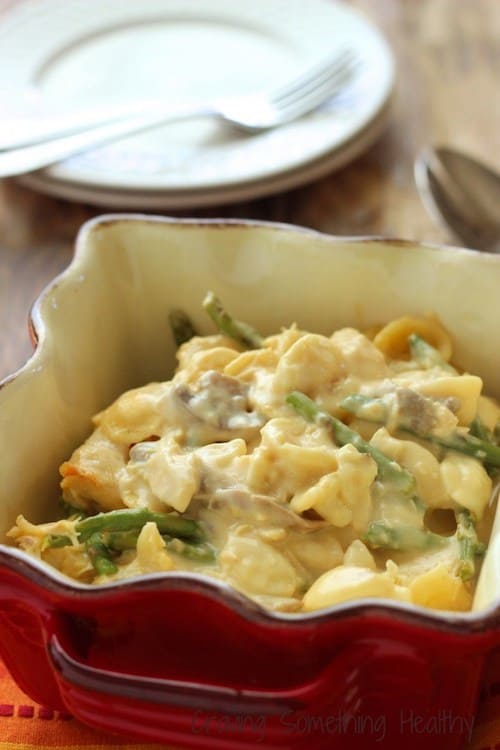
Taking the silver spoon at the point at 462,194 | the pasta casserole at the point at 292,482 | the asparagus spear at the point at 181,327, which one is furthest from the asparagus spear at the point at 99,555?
the silver spoon at the point at 462,194

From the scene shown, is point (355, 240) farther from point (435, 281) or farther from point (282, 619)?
point (282, 619)

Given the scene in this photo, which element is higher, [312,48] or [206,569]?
[312,48]

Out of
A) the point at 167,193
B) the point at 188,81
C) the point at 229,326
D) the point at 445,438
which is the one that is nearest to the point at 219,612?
the point at 445,438

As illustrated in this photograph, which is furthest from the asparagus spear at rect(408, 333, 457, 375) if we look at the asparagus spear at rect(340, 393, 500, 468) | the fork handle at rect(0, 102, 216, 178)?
the fork handle at rect(0, 102, 216, 178)

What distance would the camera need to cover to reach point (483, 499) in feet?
4.19

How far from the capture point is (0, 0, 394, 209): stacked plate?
2.18 meters

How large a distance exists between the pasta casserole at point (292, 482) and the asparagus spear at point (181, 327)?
0.62 feet

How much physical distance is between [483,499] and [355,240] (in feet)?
1.61

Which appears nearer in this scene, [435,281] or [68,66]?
[435,281]

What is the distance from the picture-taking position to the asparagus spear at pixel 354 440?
4.14 feet

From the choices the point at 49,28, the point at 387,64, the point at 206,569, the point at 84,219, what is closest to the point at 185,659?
the point at 206,569

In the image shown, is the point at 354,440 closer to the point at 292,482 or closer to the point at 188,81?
the point at 292,482

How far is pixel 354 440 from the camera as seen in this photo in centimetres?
129

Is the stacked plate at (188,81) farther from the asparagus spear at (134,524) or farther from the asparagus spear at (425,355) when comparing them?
the asparagus spear at (134,524)
